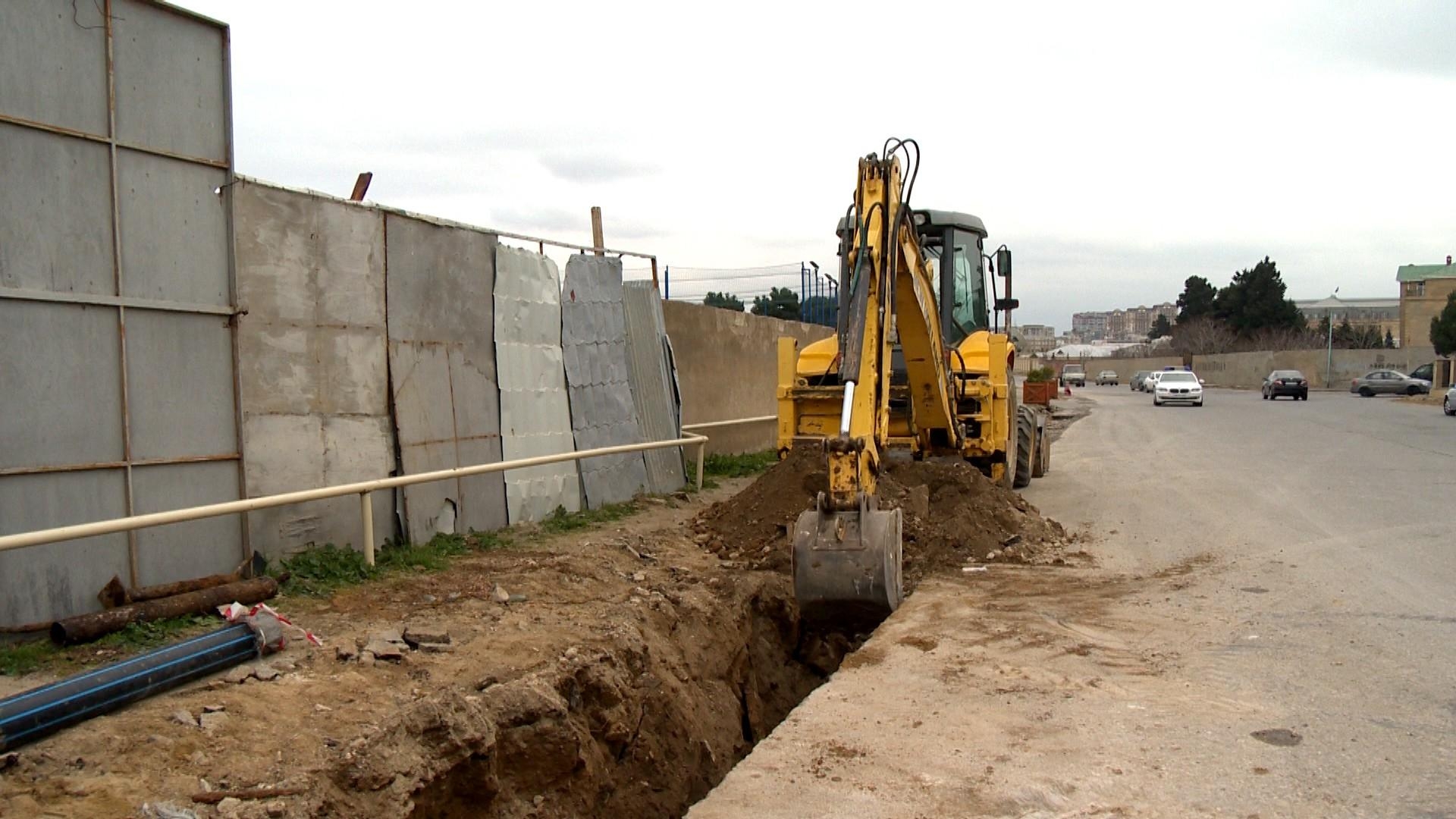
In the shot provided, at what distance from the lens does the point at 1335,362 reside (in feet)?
190

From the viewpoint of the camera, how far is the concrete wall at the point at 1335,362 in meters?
56.7

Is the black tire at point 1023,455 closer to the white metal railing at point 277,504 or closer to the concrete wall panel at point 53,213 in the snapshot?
the white metal railing at point 277,504

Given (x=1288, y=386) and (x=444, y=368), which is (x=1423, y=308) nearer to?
(x=1288, y=386)

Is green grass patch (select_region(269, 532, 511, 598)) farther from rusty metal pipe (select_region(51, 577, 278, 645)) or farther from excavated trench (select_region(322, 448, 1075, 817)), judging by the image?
excavated trench (select_region(322, 448, 1075, 817))

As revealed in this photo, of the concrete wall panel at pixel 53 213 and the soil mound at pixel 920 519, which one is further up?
the concrete wall panel at pixel 53 213

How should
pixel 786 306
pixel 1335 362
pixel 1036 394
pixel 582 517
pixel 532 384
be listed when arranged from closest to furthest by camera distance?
1. pixel 532 384
2. pixel 582 517
3. pixel 786 306
4. pixel 1036 394
5. pixel 1335 362

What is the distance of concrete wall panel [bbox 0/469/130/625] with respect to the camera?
5.23 meters

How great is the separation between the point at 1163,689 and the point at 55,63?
6623 millimetres

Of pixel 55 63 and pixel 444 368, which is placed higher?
pixel 55 63

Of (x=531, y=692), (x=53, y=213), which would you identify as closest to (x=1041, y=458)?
(x=531, y=692)

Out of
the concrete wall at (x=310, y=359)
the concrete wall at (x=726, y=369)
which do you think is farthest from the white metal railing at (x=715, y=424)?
the concrete wall at (x=310, y=359)

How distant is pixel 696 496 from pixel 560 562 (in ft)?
13.1

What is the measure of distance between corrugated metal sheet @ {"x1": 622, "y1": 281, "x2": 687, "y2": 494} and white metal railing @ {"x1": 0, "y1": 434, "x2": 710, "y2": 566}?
1.10 metres

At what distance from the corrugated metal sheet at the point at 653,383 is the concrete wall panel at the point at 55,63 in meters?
6.14
